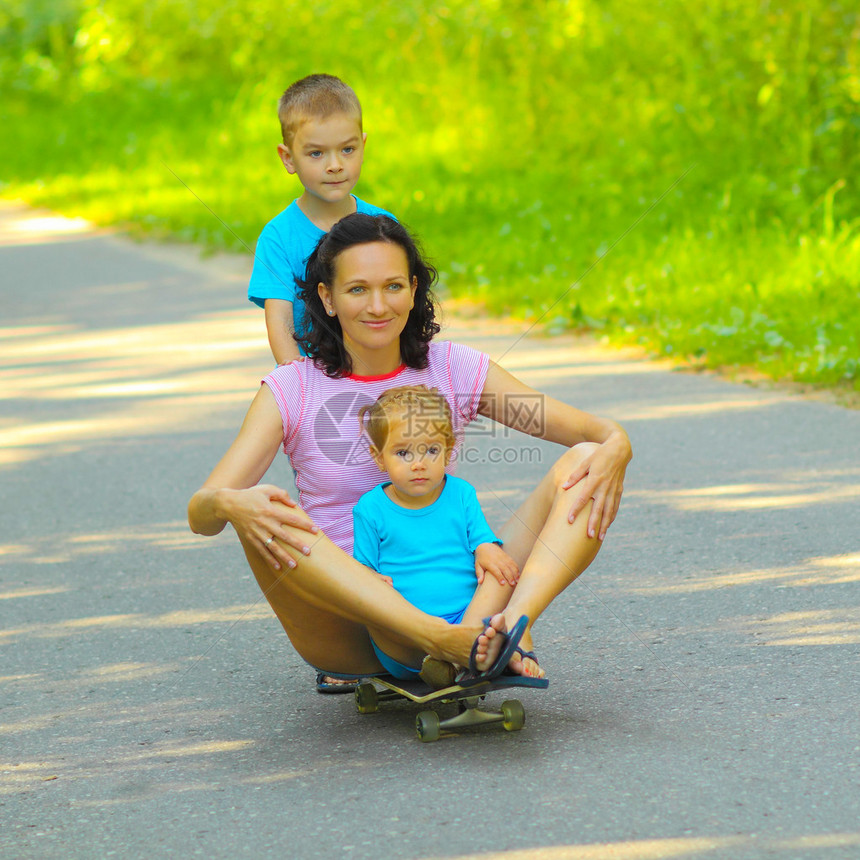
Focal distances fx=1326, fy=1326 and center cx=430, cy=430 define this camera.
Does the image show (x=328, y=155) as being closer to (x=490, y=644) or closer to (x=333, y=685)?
(x=333, y=685)

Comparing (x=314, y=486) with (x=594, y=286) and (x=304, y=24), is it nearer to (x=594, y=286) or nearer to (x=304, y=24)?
(x=594, y=286)

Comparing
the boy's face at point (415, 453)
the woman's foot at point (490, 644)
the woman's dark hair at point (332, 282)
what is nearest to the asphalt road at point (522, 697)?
the woman's foot at point (490, 644)

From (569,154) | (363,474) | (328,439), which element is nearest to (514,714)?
(363,474)

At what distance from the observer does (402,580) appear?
3.09 meters

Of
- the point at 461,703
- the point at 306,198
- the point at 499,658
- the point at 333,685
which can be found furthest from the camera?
the point at 306,198

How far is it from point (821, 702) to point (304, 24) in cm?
1538

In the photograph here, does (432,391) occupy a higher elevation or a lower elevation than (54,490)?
higher

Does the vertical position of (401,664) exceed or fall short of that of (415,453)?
it falls short

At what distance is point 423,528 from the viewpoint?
313cm

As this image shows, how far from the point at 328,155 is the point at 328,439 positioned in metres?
1.05

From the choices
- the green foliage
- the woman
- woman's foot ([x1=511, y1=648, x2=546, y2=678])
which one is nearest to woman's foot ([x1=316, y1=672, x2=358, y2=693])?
the woman

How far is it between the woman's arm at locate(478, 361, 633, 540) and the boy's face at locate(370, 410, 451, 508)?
1.03 ft

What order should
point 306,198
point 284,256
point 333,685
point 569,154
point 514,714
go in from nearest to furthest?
1. point 514,714
2. point 333,685
3. point 284,256
4. point 306,198
5. point 569,154

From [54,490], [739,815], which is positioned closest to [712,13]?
[54,490]
